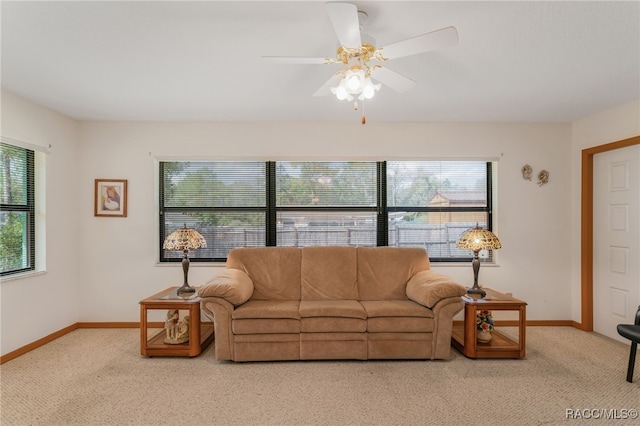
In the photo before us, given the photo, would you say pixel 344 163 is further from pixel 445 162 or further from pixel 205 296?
pixel 205 296

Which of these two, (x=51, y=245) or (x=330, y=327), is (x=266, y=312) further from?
(x=51, y=245)

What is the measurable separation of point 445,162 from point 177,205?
338 cm

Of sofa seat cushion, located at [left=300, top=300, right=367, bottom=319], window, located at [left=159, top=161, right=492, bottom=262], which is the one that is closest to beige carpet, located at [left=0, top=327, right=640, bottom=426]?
sofa seat cushion, located at [left=300, top=300, right=367, bottom=319]

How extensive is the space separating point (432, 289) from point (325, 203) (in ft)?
5.55

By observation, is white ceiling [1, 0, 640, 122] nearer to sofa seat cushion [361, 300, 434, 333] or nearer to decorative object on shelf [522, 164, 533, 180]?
decorative object on shelf [522, 164, 533, 180]

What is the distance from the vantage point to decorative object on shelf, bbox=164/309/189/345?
3236 mm

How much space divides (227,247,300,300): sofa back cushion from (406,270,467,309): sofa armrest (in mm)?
1199

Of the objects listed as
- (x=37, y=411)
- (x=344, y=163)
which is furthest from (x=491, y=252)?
(x=37, y=411)

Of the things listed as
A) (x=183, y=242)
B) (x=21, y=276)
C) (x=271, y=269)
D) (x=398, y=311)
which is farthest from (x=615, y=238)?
(x=21, y=276)

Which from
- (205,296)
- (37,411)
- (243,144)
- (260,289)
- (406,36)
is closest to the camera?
(406,36)

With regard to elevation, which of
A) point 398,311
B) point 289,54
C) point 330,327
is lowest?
point 330,327

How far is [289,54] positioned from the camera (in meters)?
2.42

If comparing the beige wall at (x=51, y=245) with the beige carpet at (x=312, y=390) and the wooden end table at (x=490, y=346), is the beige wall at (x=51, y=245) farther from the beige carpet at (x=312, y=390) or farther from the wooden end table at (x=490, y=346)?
the wooden end table at (x=490, y=346)

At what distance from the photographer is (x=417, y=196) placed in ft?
14.0
